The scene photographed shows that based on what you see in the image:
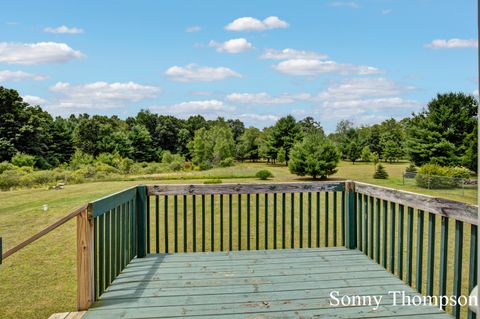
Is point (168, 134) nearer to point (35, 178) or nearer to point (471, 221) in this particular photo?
point (35, 178)

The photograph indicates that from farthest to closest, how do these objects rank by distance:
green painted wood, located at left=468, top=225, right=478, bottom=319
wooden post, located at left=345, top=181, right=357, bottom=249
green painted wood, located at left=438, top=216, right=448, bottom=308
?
wooden post, located at left=345, top=181, right=357, bottom=249, green painted wood, located at left=438, top=216, right=448, bottom=308, green painted wood, located at left=468, top=225, right=478, bottom=319

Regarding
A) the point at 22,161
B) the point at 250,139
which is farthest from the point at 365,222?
the point at 250,139

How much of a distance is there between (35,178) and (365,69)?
43.6 meters

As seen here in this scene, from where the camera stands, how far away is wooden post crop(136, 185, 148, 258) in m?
4.17


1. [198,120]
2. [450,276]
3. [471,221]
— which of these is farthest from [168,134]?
[471,221]

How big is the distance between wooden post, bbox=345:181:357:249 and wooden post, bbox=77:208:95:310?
2.74m

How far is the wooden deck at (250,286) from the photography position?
2.74 metres

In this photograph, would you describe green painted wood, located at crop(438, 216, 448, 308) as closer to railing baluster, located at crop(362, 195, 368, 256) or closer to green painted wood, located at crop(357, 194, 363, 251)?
railing baluster, located at crop(362, 195, 368, 256)

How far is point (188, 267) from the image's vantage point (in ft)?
12.4

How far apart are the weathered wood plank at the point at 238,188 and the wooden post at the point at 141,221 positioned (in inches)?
3.6

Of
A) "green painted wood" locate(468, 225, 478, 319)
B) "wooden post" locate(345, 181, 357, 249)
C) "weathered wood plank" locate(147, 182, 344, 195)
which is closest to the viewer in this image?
"green painted wood" locate(468, 225, 478, 319)

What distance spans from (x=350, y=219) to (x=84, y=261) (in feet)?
9.28

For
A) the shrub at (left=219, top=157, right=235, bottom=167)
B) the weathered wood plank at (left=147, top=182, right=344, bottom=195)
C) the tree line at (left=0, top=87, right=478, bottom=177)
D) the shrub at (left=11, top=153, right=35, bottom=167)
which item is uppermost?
the tree line at (left=0, top=87, right=478, bottom=177)

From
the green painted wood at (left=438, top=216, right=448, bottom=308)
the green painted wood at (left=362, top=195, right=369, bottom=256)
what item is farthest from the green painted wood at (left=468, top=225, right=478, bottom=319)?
the green painted wood at (left=362, top=195, right=369, bottom=256)
